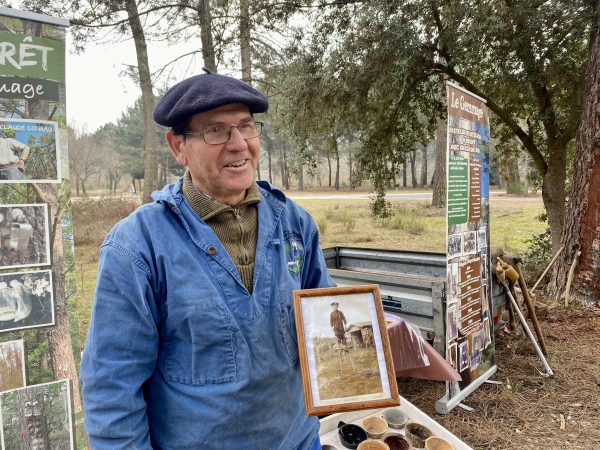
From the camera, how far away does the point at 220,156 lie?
4.35 ft

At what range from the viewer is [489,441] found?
303 centimetres

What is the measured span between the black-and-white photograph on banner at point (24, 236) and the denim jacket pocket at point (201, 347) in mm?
1501

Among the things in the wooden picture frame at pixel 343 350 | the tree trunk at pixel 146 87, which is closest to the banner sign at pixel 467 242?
the wooden picture frame at pixel 343 350

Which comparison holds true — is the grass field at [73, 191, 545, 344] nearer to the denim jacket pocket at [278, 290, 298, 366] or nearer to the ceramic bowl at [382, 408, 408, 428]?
the ceramic bowl at [382, 408, 408, 428]

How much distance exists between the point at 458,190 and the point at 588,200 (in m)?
2.92

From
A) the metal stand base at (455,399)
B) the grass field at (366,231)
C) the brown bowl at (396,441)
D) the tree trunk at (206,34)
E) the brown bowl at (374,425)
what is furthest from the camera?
the grass field at (366,231)

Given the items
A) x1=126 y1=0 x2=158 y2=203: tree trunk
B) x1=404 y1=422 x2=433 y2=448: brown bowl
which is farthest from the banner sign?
x1=126 y1=0 x2=158 y2=203: tree trunk

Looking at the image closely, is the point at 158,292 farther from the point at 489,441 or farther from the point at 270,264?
the point at 489,441

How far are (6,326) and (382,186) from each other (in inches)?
247

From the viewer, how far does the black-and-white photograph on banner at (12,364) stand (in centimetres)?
219

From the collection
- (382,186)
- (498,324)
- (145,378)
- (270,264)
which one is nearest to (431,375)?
(498,324)

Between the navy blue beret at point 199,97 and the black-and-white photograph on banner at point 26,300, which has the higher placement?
the navy blue beret at point 199,97

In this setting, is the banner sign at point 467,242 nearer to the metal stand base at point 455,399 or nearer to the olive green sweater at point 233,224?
the metal stand base at point 455,399

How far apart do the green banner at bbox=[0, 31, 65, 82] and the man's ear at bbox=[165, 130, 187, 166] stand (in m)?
1.37
